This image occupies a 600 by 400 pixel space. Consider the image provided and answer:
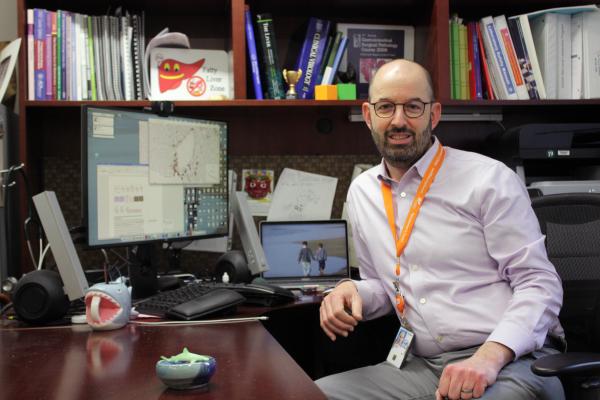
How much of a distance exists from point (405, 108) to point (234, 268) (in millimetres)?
664

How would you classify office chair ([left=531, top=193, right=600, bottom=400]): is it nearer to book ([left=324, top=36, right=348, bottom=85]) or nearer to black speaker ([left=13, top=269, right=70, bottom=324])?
book ([left=324, top=36, right=348, bottom=85])

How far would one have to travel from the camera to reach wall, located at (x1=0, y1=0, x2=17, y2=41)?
2.01 metres

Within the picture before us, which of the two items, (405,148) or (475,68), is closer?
(405,148)

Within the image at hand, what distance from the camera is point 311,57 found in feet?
6.57

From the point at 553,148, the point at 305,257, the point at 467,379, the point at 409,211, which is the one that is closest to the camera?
the point at 467,379

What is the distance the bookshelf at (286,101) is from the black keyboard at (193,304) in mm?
694

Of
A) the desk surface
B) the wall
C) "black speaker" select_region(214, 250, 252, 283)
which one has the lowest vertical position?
the desk surface

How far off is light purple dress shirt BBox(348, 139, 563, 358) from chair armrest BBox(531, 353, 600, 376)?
16 centimetres

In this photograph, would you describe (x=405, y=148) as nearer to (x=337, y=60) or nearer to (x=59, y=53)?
(x=337, y=60)

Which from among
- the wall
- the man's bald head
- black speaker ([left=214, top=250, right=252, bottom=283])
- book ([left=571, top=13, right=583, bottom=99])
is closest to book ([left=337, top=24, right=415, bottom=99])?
book ([left=571, top=13, right=583, bottom=99])

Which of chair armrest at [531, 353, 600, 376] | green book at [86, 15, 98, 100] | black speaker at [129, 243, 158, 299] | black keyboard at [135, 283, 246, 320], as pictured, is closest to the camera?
chair armrest at [531, 353, 600, 376]

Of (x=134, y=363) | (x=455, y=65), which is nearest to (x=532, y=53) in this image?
(x=455, y=65)

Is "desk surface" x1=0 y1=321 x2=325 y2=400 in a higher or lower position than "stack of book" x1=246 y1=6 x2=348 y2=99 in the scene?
lower

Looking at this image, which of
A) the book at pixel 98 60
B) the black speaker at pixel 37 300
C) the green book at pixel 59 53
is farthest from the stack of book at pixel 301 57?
the black speaker at pixel 37 300
